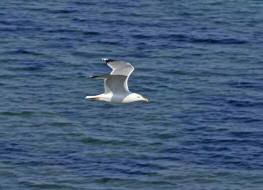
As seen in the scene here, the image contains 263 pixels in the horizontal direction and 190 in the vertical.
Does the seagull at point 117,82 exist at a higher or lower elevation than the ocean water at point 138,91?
lower

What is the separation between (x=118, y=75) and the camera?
36625 mm

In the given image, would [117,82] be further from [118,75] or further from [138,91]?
[138,91]

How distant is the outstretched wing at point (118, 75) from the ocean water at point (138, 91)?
5446mm

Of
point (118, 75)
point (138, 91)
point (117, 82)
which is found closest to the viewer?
point (118, 75)

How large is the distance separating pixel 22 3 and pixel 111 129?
22.9 metres

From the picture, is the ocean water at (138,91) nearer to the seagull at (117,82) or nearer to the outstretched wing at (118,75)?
the seagull at (117,82)

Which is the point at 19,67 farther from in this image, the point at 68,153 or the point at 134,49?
the point at 68,153

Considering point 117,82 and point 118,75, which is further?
point 117,82

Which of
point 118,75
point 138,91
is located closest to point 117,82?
point 118,75

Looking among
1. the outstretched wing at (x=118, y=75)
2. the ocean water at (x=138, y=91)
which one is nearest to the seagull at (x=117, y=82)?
the outstretched wing at (x=118, y=75)

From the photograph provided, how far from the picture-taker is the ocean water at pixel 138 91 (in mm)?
42562

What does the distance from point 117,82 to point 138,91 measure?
44.0 feet

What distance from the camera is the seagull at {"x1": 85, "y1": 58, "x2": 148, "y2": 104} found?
3697cm

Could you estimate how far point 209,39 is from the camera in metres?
59.5
